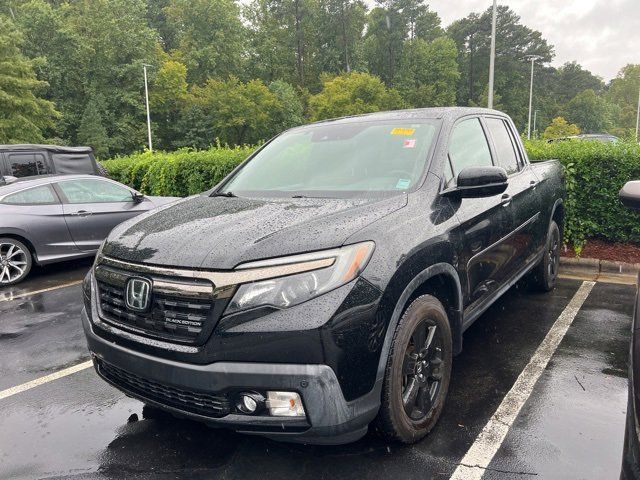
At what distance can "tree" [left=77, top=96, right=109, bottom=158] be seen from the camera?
4378 centimetres

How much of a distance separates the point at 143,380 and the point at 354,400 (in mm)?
1042

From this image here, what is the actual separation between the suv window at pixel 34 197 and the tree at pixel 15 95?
2911 centimetres

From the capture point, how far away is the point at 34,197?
7273 mm

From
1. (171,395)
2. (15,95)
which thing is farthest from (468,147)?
(15,95)

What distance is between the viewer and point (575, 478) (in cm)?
252

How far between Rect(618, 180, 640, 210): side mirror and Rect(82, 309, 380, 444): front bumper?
1542mm

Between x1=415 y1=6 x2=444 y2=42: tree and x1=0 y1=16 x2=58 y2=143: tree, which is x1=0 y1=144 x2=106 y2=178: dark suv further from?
x1=415 y1=6 x2=444 y2=42: tree

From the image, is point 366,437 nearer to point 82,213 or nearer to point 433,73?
point 82,213

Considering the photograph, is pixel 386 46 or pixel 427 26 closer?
pixel 386 46

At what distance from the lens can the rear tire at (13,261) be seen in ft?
22.8

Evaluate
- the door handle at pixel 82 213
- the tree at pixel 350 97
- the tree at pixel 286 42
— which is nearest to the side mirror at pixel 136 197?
the door handle at pixel 82 213

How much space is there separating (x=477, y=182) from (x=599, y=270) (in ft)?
15.6

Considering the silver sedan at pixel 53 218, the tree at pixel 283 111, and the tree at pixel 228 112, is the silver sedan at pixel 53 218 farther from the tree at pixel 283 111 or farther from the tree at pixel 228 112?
the tree at pixel 283 111

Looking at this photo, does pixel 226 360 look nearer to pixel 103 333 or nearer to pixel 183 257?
pixel 183 257
